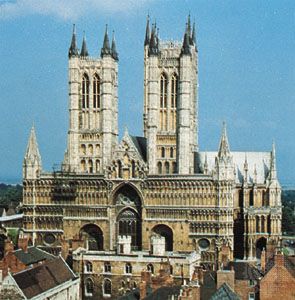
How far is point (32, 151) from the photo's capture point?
9550 cm

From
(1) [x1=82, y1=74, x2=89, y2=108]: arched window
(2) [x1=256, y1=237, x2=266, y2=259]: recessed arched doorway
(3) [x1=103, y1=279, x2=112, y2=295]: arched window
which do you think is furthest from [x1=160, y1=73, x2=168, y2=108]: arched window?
(3) [x1=103, y1=279, x2=112, y2=295]: arched window

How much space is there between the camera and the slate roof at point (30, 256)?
66.8 metres

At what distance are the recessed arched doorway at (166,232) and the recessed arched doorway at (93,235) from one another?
7.80 meters

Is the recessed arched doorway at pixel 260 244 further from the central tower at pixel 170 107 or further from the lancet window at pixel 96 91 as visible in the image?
the lancet window at pixel 96 91

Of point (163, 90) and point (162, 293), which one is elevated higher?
point (163, 90)

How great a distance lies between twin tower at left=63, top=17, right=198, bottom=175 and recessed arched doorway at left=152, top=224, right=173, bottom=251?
293 inches

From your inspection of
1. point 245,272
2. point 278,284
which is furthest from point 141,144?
point 278,284

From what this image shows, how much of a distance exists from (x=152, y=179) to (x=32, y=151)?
58.3ft

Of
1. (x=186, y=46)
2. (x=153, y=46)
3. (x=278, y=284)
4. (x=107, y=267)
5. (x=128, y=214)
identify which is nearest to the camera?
(x=278, y=284)

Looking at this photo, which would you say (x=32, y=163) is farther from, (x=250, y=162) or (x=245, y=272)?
(x=245, y=272)

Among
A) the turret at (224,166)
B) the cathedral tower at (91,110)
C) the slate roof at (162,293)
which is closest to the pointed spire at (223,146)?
the turret at (224,166)

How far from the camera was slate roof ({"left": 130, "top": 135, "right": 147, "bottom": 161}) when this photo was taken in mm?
95125

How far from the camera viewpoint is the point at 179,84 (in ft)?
306

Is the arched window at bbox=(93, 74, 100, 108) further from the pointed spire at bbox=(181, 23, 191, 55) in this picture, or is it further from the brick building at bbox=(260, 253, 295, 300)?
the brick building at bbox=(260, 253, 295, 300)
